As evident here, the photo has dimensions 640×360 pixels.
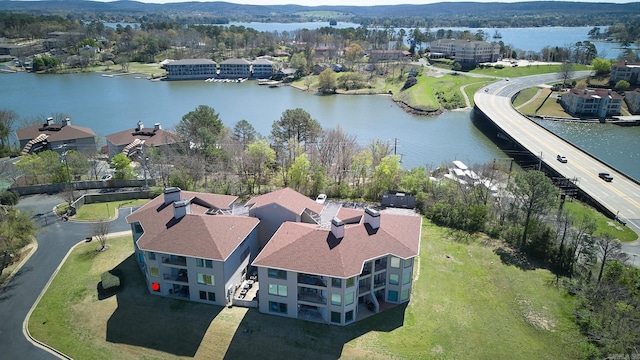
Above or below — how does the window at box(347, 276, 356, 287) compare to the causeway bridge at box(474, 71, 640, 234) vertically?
above

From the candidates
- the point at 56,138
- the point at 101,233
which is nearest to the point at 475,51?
the point at 56,138

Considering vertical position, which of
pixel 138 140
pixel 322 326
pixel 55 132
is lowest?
pixel 322 326

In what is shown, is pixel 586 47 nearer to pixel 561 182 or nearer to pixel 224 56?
pixel 561 182

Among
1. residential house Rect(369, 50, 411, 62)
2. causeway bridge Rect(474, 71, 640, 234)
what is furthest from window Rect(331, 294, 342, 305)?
residential house Rect(369, 50, 411, 62)

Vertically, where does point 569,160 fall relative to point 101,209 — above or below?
above

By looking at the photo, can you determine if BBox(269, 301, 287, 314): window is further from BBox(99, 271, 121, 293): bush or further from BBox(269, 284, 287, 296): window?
BBox(99, 271, 121, 293): bush

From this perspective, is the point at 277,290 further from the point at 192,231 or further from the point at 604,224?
the point at 604,224

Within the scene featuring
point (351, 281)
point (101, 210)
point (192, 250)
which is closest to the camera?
point (351, 281)

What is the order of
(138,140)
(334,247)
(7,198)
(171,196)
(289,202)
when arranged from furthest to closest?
1. (138,140)
2. (7,198)
3. (289,202)
4. (171,196)
5. (334,247)
